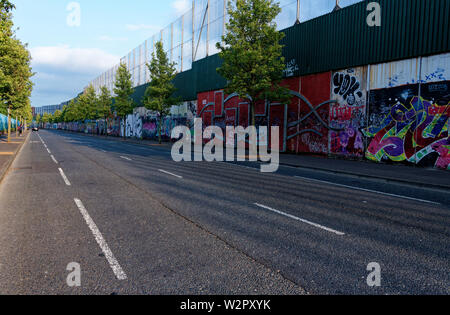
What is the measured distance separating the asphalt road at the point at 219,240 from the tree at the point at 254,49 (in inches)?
503

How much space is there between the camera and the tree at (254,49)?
19.8 metres

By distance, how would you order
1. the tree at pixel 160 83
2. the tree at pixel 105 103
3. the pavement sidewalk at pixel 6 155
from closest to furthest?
the pavement sidewalk at pixel 6 155 → the tree at pixel 160 83 → the tree at pixel 105 103

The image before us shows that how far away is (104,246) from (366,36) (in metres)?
18.2

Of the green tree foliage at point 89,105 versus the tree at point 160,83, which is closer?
the tree at point 160,83

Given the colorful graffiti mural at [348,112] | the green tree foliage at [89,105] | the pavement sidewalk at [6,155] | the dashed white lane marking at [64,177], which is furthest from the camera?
the green tree foliage at [89,105]

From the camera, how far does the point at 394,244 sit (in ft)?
14.8

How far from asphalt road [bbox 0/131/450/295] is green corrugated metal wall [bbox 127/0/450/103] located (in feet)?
32.7

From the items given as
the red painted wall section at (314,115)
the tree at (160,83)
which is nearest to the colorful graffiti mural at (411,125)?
the red painted wall section at (314,115)

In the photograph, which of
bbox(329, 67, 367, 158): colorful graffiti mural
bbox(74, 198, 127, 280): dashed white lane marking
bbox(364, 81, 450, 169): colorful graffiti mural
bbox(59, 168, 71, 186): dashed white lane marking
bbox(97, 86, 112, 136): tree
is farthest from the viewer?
bbox(97, 86, 112, 136): tree

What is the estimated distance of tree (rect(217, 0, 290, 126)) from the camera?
779 inches

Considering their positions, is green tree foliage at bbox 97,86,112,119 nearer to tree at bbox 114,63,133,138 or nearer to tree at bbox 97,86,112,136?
tree at bbox 97,86,112,136

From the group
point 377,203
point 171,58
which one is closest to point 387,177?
point 377,203

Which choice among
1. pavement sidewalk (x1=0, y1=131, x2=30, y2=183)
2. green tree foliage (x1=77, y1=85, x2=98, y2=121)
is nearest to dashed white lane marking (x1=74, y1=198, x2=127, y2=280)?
pavement sidewalk (x1=0, y1=131, x2=30, y2=183)

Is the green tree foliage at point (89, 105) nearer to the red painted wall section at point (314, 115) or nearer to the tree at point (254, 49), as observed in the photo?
the tree at point (254, 49)
